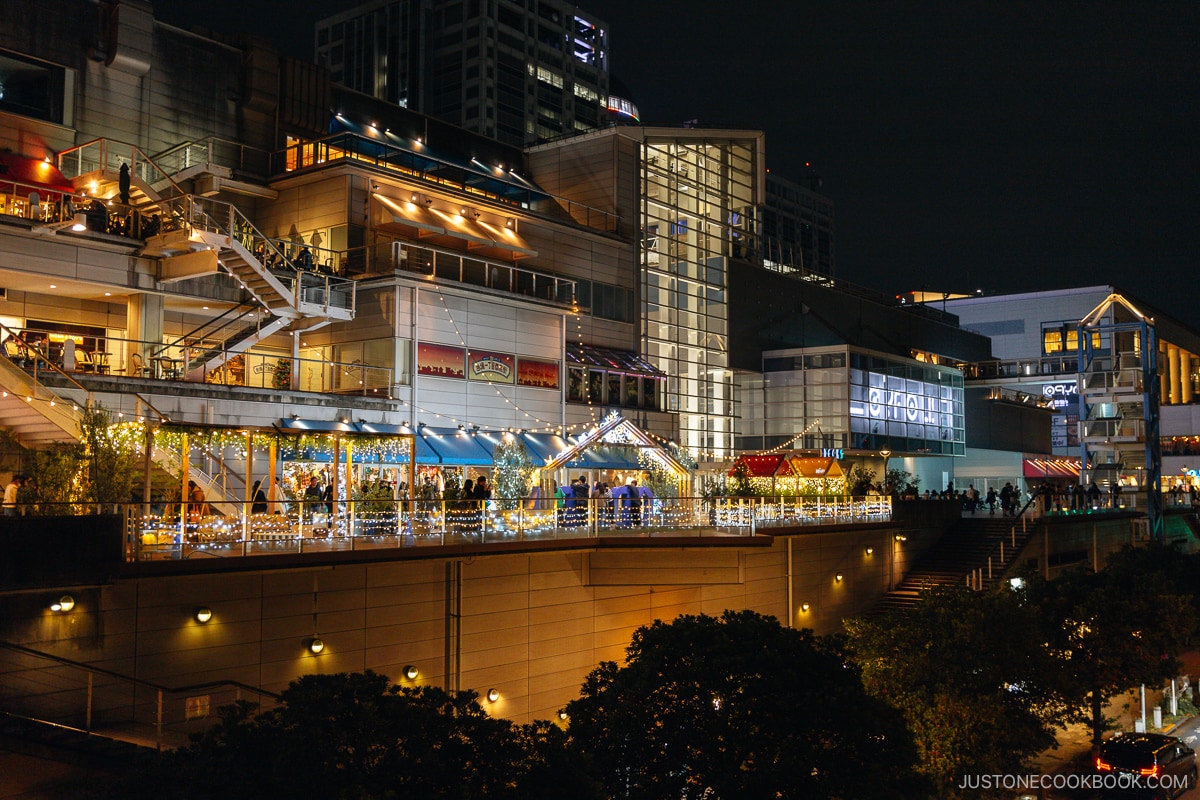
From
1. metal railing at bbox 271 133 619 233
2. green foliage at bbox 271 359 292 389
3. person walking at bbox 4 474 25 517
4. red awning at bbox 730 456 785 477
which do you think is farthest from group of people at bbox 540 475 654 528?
metal railing at bbox 271 133 619 233

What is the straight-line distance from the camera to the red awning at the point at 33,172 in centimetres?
3120

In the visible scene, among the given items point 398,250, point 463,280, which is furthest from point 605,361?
point 398,250

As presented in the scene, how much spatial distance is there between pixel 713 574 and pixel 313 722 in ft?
54.6

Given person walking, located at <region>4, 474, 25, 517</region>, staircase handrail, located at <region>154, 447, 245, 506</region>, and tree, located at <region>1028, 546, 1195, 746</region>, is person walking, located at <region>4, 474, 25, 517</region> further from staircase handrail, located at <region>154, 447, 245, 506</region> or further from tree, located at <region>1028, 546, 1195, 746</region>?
tree, located at <region>1028, 546, 1195, 746</region>

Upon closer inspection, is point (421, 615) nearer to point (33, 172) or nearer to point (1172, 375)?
point (33, 172)

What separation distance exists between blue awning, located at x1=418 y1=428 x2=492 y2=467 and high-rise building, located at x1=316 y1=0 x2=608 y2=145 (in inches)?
3039

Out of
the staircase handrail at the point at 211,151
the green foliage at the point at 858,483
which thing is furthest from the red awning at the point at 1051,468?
the staircase handrail at the point at 211,151

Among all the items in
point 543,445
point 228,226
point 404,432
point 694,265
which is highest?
point 694,265

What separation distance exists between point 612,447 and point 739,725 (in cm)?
1688

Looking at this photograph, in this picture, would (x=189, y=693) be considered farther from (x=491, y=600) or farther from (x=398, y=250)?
(x=398, y=250)

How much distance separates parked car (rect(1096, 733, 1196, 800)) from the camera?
2434 cm

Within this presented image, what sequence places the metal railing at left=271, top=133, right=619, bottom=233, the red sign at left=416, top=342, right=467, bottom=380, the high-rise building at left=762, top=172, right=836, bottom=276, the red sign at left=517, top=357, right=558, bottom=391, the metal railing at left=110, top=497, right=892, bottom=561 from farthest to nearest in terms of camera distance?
the high-rise building at left=762, top=172, right=836, bottom=276, the red sign at left=517, top=357, right=558, bottom=391, the metal railing at left=271, top=133, right=619, bottom=233, the red sign at left=416, top=342, right=467, bottom=380, the metal railing at left=110, top=497, right=892, bottom=561

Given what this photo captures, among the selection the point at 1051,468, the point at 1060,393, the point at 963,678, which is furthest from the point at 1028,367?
the point at 963,678

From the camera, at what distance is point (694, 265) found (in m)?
53.0
